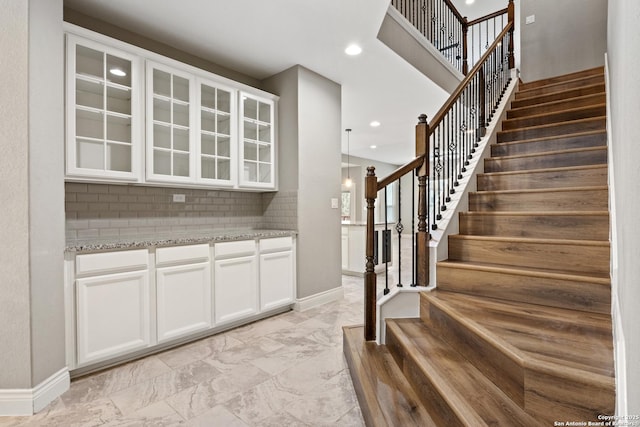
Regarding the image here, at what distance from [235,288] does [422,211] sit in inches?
75.0

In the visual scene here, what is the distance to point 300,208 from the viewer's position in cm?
365

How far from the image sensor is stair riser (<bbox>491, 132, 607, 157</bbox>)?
260 cm

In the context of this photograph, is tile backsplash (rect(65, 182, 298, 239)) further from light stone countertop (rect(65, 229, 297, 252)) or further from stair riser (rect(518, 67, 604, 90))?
stair riser (rect(518, 67, 604, 90))

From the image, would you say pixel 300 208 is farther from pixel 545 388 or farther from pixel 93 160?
pixel 545 388

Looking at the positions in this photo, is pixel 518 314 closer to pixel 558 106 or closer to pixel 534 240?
pixel 534 240

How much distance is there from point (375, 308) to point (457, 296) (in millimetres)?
565

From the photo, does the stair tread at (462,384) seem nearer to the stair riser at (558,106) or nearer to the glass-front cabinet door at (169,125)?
the glass-front cabinet door at (169,125)

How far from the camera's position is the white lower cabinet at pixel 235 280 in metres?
2.98

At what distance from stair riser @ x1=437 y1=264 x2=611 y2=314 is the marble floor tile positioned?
0.98 m

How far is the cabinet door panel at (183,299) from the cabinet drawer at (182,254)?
53 millimetres

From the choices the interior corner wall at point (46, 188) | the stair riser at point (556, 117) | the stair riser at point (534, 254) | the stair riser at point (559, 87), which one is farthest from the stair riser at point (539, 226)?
the interior corner wall at point (46, 188)

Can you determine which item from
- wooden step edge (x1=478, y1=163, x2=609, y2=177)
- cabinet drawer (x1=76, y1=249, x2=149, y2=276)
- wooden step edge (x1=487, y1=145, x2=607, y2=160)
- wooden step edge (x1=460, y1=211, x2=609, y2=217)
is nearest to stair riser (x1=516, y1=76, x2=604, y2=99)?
wooden step edge (x1=487, y1=145, x2=607, y2=160)

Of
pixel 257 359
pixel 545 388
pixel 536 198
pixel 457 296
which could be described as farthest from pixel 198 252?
pixel 536 198

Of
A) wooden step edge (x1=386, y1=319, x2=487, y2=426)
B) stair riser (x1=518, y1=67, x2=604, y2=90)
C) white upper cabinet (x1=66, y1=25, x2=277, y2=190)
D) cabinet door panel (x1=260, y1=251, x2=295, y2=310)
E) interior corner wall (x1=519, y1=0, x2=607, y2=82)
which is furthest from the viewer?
interior corner wall (x1=519, y1=0, x2=607, y2=82)
